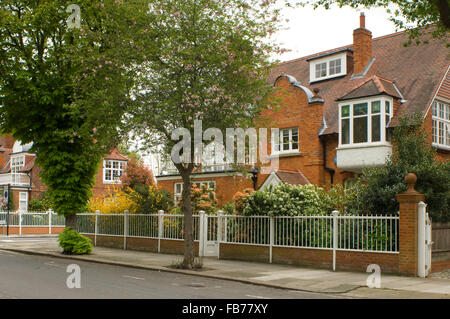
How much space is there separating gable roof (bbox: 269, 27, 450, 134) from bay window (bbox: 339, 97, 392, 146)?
0.66 meters

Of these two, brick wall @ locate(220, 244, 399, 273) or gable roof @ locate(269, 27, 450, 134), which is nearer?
brick wall @ locate(220, 244, 399, 273)

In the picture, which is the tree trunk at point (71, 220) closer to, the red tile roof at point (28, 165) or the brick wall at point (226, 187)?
the brick wall at point (226, 187)

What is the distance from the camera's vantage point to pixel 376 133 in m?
21.1

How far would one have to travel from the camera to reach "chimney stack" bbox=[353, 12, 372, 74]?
25.2m

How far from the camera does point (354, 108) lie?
21.8 meters

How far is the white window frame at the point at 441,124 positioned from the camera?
21484 mm

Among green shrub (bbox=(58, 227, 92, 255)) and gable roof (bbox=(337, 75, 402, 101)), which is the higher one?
gable roof (bbox=(337, 75, 402, 101))

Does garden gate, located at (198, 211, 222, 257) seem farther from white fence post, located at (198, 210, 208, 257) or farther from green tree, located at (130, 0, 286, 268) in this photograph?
green tree, located at (130, 0, 286, 268)

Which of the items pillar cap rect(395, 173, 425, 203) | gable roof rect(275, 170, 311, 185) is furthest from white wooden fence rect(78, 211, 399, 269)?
gable roof rect(275, 170, 311, 185)

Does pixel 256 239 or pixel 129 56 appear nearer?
pixel 129 56

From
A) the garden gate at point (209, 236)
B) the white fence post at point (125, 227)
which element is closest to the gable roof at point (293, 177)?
the garden gate at point (209, 236)

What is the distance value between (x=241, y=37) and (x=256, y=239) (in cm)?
696
